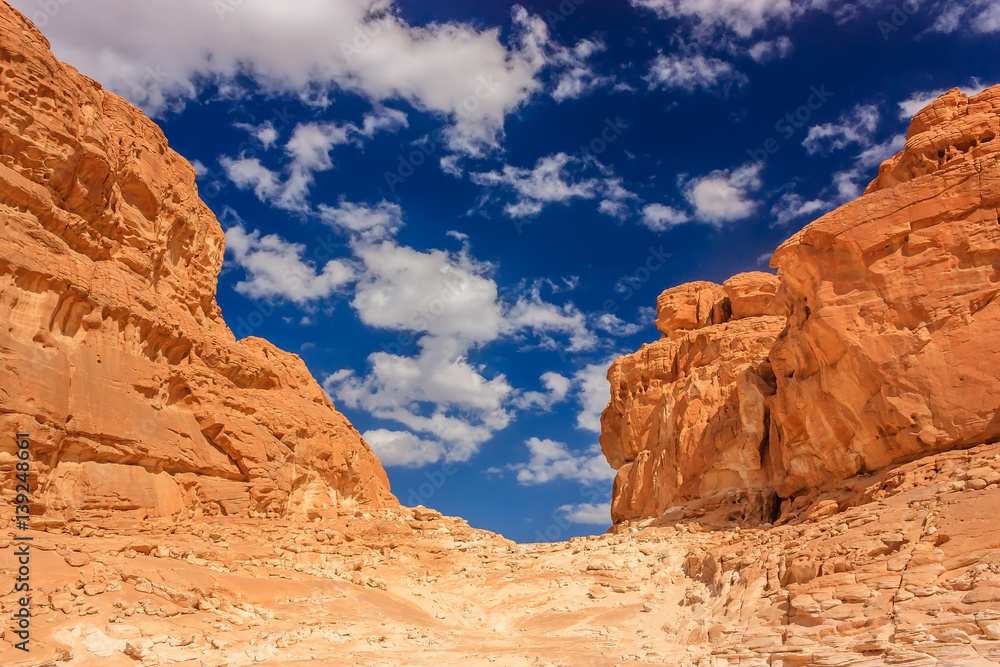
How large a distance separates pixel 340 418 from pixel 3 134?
54.5 ft

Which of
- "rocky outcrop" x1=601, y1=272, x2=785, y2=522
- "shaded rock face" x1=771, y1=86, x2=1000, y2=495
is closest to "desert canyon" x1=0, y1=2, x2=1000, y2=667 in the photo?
"shaded rock face" x1=771, y1=86, x2=1000, y2=495

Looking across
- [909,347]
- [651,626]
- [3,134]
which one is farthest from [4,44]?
[909,347]

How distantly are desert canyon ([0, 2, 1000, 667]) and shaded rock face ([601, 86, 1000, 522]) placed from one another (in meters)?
0.07

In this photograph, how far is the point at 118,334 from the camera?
67.4ft

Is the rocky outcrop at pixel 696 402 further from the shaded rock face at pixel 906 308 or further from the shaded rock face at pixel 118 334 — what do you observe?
the shaded rock face at pixel 118 334

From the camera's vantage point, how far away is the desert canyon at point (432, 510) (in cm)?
1329

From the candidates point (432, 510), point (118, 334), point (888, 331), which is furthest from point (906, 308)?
point (118, 334)

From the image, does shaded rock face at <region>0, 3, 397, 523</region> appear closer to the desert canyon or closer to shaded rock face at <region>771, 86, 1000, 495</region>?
the desert canyon

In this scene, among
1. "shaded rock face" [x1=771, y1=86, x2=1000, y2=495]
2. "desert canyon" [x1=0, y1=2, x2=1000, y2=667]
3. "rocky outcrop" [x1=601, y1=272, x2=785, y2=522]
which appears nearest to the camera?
"desert canyon" [x1=0, y1=2, x2=1000, y2=667]

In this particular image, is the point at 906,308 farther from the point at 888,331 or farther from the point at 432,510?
the point at 432,510

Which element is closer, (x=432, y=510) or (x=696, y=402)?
(x=432, y=510)

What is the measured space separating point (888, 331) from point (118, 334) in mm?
21301

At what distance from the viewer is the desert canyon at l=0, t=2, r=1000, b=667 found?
1329cm

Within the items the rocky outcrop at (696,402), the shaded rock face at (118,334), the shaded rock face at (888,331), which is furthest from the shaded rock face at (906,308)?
the shaded rock face at (118,334)
